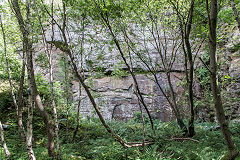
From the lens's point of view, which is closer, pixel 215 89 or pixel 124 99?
pixel 215 89

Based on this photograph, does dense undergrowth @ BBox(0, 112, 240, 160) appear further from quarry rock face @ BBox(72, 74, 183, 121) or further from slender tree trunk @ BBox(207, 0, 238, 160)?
quarry rock face @ BBox(72, 74, 183, 121)

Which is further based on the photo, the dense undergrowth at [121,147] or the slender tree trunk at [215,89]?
the dense undergrowth at [121,147]

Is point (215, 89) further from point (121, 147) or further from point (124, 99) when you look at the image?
point (124, 99)

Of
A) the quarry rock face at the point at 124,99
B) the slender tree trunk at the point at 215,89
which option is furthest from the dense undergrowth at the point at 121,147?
the quarry rock face at the point at 124,99

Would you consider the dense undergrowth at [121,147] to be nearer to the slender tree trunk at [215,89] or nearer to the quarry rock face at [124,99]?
the slender tree trunk at [215,89]

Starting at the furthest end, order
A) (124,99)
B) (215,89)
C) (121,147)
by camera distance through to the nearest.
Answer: (124,99)
(121,147)
(215,89)

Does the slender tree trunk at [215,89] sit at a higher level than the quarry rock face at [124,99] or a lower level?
higher

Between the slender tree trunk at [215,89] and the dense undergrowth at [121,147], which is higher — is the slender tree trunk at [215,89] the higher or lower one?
the higher one

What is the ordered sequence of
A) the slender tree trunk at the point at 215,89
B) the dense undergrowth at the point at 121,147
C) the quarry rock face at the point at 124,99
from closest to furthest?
the slender tree trunk at the point at 215,89
the dense undergrowth at the point at 121,147
the quarry rock face at the point at 124,99

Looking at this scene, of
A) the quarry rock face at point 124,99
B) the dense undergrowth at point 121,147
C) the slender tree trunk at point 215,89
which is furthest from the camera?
the quarry rock face at point 124,99

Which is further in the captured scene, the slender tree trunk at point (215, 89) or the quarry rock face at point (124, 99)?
the quarry rock face at point (124, 99)

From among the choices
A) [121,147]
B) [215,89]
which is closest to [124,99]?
[121,147]

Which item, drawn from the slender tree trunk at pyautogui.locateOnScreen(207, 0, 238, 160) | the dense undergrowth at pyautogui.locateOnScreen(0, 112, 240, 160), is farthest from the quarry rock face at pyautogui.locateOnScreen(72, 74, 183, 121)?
the slender tree trunk at pyautogui.locateOnScreen(207, 0, 238, 160)

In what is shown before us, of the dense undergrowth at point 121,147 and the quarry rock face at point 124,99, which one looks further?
the quarry rock face at point 124,99
